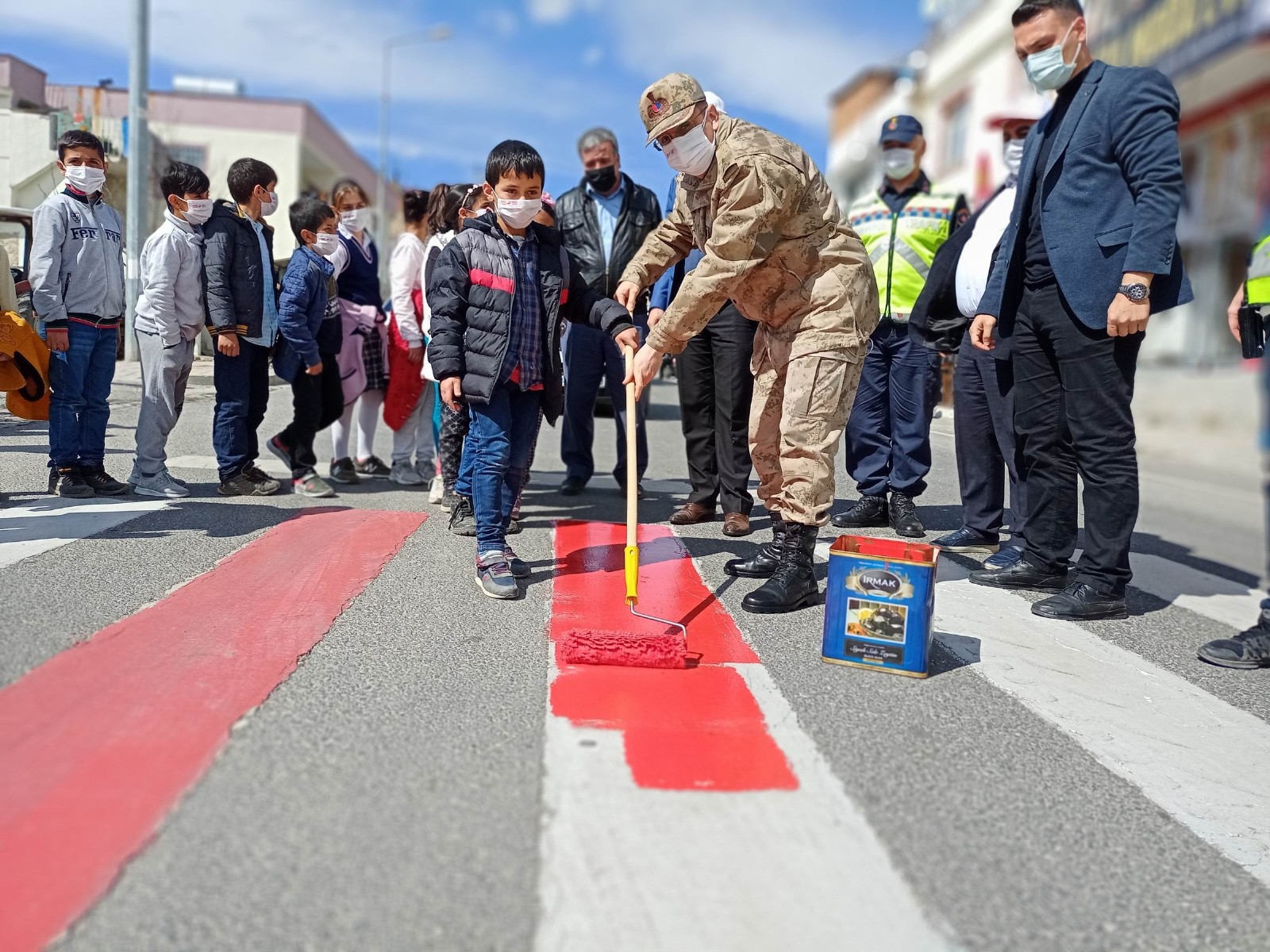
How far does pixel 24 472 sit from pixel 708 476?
3738 millimetres

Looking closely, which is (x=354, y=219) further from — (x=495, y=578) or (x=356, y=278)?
(x=495, y=578)

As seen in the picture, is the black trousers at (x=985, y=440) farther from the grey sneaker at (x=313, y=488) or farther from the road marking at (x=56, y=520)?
the road marking at (x=56, y=520)

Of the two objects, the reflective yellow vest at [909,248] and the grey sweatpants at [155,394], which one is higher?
the reflective yellow vest at [909,248]

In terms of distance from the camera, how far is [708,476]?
588 cm

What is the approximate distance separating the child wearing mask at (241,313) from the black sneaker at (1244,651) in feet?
15.5

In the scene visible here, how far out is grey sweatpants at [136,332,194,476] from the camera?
5699mm

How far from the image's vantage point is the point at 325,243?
6.18m

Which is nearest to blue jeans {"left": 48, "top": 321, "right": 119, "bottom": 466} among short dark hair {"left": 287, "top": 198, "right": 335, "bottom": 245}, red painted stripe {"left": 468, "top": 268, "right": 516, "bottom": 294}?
short dark hair {"left": 287, "top": 198, "right": 335, "bottom": 245}

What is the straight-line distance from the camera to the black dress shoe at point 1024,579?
4684mm

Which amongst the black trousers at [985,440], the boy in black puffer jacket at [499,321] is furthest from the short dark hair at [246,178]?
the black trousers at [985,440]

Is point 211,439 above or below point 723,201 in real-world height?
below

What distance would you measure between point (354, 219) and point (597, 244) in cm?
155

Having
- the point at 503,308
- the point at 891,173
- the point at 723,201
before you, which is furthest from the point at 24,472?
the point at 891,173

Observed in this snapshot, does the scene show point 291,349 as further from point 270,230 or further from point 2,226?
point 2,226
